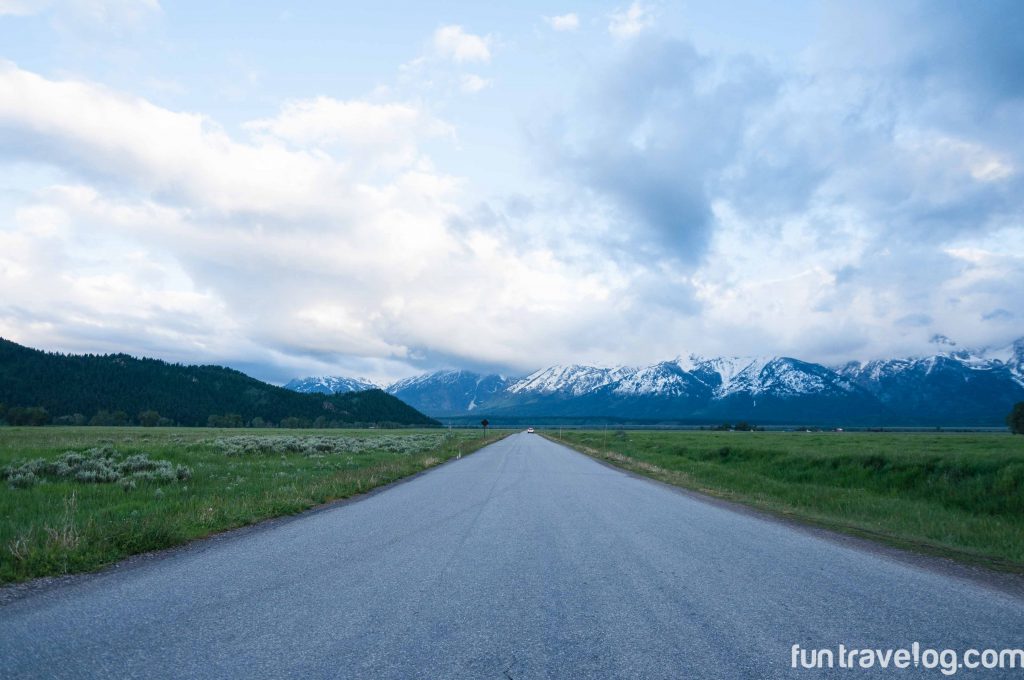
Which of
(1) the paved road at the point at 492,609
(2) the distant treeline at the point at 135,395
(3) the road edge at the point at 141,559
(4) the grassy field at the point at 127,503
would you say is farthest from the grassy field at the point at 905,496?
(2) the distant treeline at the point at 135,395

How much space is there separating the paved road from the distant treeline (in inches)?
5470

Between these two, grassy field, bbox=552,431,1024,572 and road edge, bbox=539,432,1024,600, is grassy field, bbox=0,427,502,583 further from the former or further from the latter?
grassy field, bbox=552,431,1024,572

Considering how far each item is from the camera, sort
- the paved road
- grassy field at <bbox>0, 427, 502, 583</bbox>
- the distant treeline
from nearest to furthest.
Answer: the paved road < grassy field at <bbox>0, 427, 502, 583</bbox> < the distant treeline

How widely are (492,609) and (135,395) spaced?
597ft

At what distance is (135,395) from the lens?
154 meters

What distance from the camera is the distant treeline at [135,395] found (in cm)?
13375

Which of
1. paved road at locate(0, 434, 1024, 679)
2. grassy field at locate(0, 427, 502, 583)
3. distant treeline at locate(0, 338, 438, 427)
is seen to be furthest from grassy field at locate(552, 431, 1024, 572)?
distant treeline at locate(0, 338, 438, 427)

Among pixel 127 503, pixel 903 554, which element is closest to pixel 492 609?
pixel 903 554

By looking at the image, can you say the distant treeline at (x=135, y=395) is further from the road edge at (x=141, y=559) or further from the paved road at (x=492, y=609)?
the paved road at (x=492, y=609)

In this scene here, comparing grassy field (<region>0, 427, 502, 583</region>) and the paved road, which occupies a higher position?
the paved road

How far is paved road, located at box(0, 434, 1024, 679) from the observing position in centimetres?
438

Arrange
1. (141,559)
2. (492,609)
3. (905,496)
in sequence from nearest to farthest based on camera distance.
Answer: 1. (492,609)
2. (141,559)
3. (905,496)

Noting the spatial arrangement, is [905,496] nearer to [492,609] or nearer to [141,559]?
[492,609]

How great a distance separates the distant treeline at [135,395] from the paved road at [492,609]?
13895 cm
